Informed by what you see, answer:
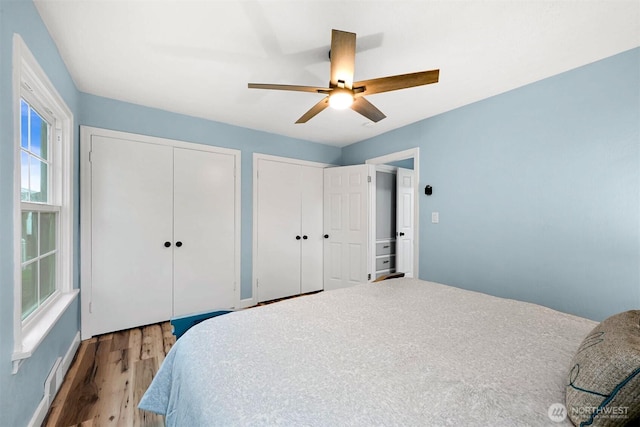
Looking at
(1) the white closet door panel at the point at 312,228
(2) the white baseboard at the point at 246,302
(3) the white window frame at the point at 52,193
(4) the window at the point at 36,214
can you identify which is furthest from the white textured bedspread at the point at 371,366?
(1) the white closet door panel at the point at 312,228

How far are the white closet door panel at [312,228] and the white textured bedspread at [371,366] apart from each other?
2359 mm

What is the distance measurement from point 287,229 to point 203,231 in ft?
3.63

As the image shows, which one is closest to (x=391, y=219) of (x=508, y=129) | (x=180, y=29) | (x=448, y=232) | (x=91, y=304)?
(x=448, y=232)

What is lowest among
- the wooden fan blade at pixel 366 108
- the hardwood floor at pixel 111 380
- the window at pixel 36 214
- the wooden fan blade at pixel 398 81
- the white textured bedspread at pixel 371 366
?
the hardwood floor at pixel 111 380

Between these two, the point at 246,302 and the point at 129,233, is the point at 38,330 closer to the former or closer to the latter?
the point at 129,233

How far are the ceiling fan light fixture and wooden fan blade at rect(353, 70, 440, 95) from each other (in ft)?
0.24

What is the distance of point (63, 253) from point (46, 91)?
47.0 inches

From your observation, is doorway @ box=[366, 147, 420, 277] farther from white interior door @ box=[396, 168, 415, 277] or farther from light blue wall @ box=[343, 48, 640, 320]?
light blue wall @ box=[343, 48, 640, 320]

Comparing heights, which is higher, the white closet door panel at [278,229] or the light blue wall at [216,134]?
the light blue wall at [216,134]

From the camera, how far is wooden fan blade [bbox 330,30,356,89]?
1.36 m

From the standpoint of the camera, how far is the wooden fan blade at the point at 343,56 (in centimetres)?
136

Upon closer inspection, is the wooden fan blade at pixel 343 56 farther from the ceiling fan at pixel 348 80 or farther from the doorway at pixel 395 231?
the doorway at pixel 395 231

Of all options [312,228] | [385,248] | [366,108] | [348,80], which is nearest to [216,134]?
[312,228]

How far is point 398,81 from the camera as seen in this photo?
62.6 inches
